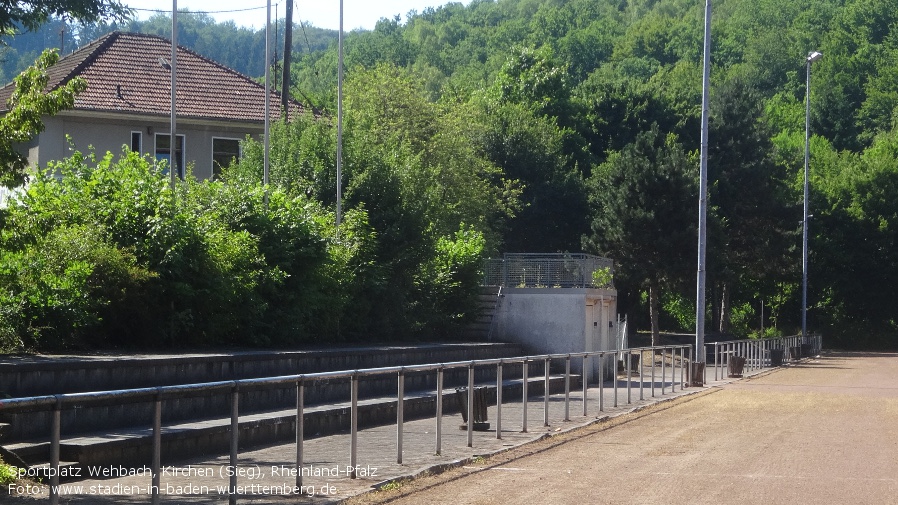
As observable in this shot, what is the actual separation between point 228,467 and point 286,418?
267 centimetres

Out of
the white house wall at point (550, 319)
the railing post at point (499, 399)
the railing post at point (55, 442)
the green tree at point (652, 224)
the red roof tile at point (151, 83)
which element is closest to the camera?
the railing post at point (55, 442)

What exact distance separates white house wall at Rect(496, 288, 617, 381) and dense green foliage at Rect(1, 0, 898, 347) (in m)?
2.16

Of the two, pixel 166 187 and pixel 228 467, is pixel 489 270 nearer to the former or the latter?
pixel 166 187

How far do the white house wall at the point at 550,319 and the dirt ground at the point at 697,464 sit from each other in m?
11.4

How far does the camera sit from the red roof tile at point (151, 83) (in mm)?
36938

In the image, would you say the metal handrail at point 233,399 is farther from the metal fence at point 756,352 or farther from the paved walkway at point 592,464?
the metal fence at point 756,352

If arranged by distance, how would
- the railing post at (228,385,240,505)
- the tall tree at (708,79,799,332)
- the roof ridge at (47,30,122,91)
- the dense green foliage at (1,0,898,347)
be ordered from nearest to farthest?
1. the railing post at (228,385,240,505)
2. the dense green foliage at (1,0,898,347)
3. the roof ridge at (47,30,122,91)
4. the tall tree at (708,79,799,332)

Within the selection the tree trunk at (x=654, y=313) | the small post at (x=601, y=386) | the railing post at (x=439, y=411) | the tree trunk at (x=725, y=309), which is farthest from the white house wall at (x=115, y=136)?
the tree trunk at (x=725, y=309)

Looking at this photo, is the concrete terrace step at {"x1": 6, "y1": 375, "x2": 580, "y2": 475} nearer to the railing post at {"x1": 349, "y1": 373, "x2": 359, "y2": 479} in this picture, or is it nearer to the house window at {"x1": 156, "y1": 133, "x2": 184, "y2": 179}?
the railing post at {"x1": 349, "y1": 373, "x2": 359, "y2": 479}

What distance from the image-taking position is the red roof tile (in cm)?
3694

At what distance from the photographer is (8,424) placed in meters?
8.83

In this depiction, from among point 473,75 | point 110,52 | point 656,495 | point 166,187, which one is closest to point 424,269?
point 166,187

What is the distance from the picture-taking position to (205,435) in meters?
11.6

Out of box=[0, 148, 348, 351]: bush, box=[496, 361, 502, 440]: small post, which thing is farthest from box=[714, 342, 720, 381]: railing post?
box=[496, 361, 502, 440]: small post
